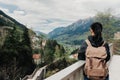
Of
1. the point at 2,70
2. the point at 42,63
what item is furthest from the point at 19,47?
the point at 42,63

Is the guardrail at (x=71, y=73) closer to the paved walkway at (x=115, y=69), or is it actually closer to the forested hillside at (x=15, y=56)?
the paved walkway at (x=115, y=69)

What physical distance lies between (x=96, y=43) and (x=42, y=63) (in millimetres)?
83229

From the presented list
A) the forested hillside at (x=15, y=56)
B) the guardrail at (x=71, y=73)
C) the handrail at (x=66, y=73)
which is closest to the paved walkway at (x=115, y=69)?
the guardrail at (x=71, y=73)

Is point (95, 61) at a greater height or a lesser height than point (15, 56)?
greater

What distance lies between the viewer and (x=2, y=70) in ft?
193

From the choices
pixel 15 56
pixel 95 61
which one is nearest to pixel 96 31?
pixel 95 61

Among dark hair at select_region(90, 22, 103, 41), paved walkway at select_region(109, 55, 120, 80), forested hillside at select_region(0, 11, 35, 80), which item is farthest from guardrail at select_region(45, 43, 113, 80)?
forested hillside at select_region(0, 11, 35, 80)

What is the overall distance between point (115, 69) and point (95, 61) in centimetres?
496

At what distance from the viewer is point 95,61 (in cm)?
418

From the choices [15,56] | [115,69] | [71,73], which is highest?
[71,73]

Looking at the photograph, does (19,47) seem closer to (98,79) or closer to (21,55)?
(21,55)

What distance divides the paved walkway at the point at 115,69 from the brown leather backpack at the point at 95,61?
337cm

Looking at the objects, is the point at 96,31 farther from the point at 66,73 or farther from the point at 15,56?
the point at 15,56

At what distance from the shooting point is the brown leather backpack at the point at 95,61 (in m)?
4.18
